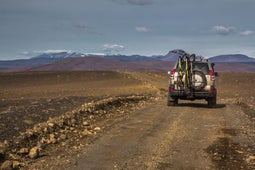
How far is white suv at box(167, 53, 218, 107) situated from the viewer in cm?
1603

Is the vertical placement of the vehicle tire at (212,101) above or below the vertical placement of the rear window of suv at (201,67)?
below

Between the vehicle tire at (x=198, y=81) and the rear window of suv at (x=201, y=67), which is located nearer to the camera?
the vehicle tire at (x=198, y=81)

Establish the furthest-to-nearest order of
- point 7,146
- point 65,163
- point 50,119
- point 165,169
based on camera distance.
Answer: point 50,119, point 7,146, point 65,163, point 165,169

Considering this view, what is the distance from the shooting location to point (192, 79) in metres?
16.1

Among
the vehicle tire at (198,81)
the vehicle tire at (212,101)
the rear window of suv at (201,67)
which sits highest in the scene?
the rear window of suv at (201,67)

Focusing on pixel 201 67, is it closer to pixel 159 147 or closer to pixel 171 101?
pixel 171 101

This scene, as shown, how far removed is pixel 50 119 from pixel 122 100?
25.1 ft

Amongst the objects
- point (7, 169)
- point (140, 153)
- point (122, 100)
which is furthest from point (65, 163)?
point (122, 100)

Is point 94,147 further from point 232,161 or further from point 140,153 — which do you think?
point 232,161

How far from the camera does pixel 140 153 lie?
730cm

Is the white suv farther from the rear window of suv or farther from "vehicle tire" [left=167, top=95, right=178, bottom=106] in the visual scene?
"vehicle tire" [left=167, top=95, right=178, bottom=106]

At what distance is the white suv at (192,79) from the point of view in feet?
52.6

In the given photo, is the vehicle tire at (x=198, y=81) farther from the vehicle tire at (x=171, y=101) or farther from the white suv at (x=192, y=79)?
the vehicle tire at (x=171, y=101)

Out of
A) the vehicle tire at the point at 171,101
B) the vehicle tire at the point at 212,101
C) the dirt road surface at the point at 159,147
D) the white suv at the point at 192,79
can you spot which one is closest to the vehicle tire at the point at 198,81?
the white suv at the point at 192,79
